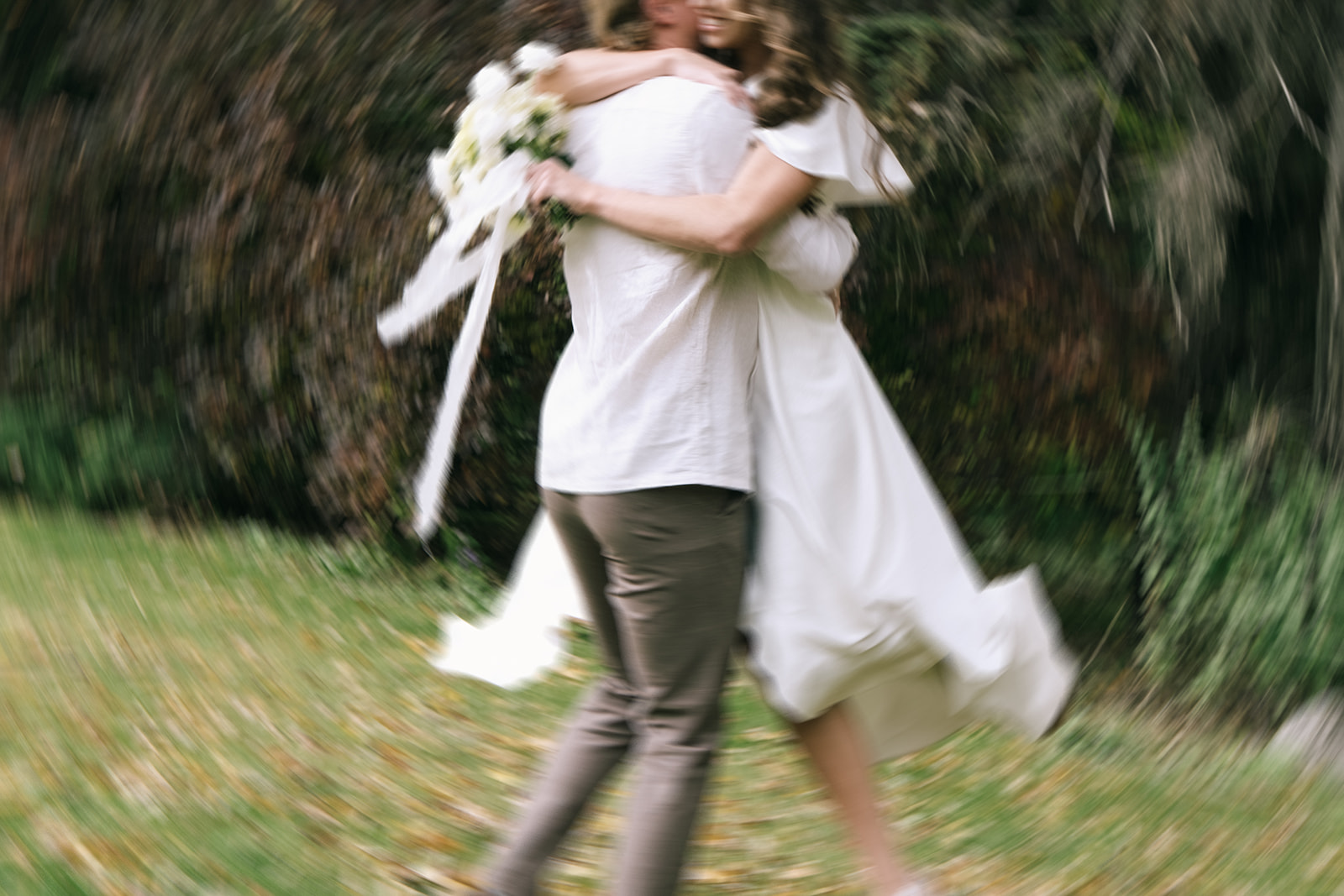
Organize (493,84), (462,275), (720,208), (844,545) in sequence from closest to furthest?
(720,208) → (493,84) → (844,545) → (462,275)

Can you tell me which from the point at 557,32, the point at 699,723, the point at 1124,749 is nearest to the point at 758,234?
the point at 699,723

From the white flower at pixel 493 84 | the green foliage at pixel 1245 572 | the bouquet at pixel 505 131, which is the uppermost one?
the white flower at pixel 493 84

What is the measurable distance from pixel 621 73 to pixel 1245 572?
3146 millimetres

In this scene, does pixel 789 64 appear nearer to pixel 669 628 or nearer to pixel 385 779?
pixel 669 628

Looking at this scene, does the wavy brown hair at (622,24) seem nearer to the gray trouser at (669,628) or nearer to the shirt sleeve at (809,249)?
the shirt sleeve at (809,249)

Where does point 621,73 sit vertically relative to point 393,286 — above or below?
above

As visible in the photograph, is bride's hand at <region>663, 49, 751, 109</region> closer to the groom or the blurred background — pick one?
the groom

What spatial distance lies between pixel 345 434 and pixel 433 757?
2.38m

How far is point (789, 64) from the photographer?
2.12 metres

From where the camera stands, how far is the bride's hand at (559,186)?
2129mm

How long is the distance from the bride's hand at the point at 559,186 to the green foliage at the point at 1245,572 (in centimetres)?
297

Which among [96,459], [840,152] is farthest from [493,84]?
[96,459]

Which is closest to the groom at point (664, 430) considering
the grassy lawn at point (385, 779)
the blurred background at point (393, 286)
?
the grassy lawn at point (385, 779)

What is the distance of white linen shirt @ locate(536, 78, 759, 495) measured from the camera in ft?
6.93
